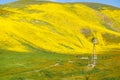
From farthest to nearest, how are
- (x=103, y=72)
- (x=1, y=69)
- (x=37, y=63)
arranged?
(x=37, y=63), (x=1, y=69), (x=103, y=72)

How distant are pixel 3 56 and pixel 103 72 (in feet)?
275

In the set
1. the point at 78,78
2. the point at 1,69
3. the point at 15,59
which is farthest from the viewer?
the point at 15,59

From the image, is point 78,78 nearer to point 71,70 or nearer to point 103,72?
point 103,72

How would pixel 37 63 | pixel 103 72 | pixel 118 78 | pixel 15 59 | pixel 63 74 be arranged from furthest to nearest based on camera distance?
→ pixel 15 59
pixel 37 63
pixel 63 74
pixel 103 72
pixel 118 78

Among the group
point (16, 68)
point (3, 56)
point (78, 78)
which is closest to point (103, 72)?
point (78, 78)

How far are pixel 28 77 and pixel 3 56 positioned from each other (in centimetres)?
7016

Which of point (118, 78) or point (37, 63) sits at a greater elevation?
point (118, 78)

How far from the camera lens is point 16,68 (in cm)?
16225

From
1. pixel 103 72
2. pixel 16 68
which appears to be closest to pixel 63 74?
pixel 103 72

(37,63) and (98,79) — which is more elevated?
(98,79)

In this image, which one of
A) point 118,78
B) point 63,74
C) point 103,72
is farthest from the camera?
point 63,74

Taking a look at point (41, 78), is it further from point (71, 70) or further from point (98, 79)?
point (98, 79)

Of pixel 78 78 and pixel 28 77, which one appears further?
pixel 28 77

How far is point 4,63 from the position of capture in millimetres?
176250
